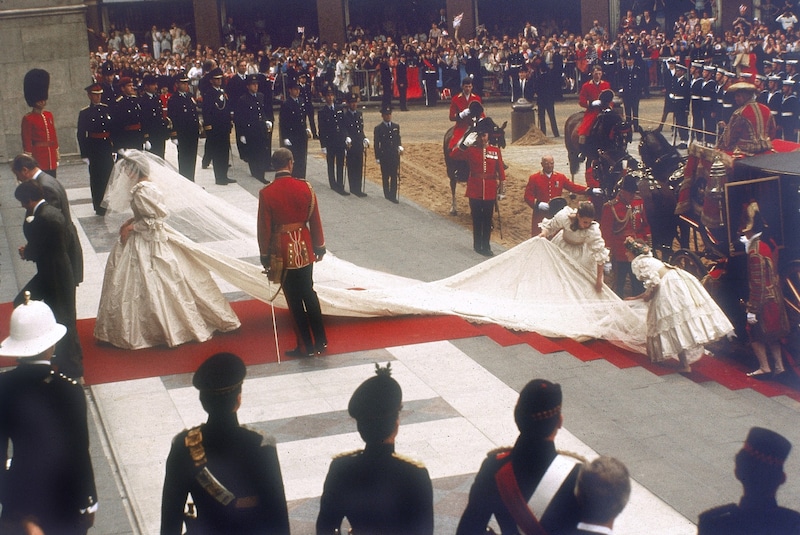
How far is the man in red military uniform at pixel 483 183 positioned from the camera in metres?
14.7

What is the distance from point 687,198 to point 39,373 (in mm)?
8843

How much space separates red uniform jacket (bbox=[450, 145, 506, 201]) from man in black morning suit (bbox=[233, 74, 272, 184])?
5.45m

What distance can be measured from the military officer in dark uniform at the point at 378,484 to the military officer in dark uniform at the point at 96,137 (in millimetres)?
12811

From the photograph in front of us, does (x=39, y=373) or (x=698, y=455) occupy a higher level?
(x=39, y=373)

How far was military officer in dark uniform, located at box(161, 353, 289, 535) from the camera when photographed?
167 inches

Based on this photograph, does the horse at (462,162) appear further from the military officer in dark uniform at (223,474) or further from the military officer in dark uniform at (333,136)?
the military officer in dark uniform at (223,474)

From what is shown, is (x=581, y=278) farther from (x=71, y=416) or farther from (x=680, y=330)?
(x=71, y=416)

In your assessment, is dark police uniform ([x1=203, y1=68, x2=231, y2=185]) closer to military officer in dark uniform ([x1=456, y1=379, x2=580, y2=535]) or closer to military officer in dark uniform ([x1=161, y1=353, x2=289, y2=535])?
military officer in dark uniform ([x1=161, y1=353, x2=289, y2=535])

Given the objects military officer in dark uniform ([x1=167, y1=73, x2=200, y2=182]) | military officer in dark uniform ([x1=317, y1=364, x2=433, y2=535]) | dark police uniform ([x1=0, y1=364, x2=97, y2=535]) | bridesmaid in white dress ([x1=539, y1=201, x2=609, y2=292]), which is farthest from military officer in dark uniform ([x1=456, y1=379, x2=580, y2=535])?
military officer in dark uniform ([x1=167, y1=73, x2=200, y2=182])

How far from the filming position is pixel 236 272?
35.7ft

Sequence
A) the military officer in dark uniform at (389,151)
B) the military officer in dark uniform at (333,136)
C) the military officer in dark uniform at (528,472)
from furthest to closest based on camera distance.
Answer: the military officer in dark uniform at (333,136) → the military officer in dark uniform at (389,151) → the military officer in dark uniform at (528,472)

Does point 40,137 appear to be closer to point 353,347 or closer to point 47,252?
point 47,252

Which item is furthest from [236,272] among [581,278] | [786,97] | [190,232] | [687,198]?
[786,97]

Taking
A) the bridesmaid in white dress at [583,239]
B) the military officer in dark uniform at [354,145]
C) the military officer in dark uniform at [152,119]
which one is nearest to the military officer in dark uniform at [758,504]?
the bridesmaid in white dress at [583,239]
